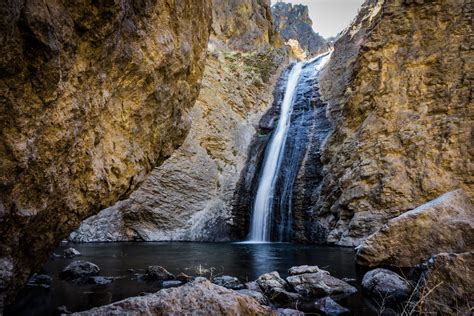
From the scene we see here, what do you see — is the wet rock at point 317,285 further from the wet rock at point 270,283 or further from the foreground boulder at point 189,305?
the foreground boulder at point 189,305

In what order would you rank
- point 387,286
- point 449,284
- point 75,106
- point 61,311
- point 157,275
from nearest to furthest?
point 449,284
point 75,106
point 61,311
point 387,286
point 157,275

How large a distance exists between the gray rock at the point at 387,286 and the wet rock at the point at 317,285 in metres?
0.33

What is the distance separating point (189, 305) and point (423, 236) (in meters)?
6.56

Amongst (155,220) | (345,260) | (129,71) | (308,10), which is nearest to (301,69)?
(155,220)

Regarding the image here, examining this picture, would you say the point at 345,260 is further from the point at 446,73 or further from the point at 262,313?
the point at 446,73

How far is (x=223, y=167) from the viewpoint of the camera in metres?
20.8

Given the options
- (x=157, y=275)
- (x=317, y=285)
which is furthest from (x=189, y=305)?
(x=157, y=275)

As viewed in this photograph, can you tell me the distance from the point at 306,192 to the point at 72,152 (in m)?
15.5

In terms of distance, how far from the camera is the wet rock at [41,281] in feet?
20.9

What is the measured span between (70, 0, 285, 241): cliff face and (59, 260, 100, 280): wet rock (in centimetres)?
913

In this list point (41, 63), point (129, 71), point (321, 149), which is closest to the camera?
point (41, 63)

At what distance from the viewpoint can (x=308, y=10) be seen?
80.9 metres

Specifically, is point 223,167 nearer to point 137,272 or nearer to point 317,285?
point 137,272

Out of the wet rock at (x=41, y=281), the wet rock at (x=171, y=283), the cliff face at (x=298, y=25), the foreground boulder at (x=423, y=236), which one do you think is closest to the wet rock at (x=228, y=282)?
the wet rock at (x=171, y=283)
